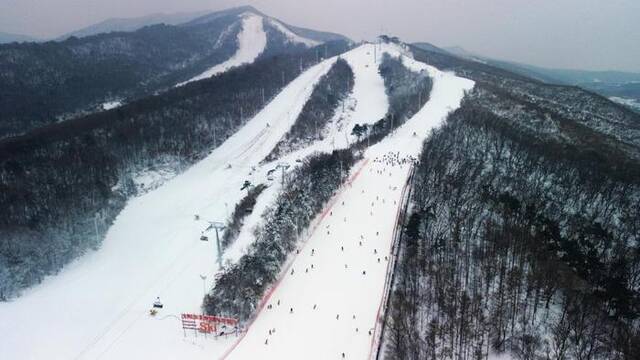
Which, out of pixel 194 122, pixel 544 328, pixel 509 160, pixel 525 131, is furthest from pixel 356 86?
pixel 544 328

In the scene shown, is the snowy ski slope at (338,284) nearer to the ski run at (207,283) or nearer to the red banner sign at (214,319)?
the ski run at (207,283)

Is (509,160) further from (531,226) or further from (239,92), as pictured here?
(239,92)

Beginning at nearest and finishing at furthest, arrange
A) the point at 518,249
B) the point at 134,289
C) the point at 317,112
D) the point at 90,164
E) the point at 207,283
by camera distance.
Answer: the point at 518,249 < the point at 207,283 < the point at 134,289 < the point at 90,164 < the point at 317,112

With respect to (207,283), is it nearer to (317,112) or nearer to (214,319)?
(214,319)

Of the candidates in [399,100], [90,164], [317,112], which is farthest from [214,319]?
[399,100]

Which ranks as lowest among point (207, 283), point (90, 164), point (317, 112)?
point (207, 283)

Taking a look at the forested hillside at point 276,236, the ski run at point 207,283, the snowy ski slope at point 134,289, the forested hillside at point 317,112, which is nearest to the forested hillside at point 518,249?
the ski run at point 207,283

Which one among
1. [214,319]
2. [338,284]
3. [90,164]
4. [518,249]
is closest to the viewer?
[214,319]
